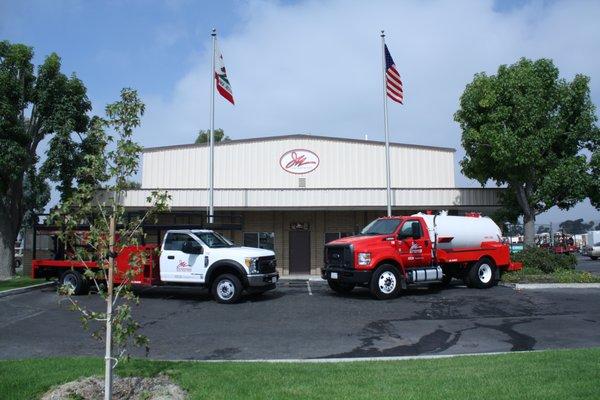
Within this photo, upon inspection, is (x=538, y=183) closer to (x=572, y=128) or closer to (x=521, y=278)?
(x=572, y=128)

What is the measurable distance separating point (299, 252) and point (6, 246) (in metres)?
12.6

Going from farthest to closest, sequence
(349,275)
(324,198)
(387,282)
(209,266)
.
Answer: (324,198)
(387,282)
(349,275)
(209,266)

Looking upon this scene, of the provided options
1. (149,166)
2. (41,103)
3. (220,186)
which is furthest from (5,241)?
(220,186)

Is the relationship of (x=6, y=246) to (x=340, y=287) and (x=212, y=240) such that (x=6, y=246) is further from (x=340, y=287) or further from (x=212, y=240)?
(x=340, y=287)

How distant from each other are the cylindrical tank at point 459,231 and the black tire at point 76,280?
10.3m

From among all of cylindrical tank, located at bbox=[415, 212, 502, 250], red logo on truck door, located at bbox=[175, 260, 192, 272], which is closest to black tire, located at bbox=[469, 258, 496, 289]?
cylindrical tank, located at bbox=[415, 212, 502, 250]

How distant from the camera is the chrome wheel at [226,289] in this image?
48.7 feet

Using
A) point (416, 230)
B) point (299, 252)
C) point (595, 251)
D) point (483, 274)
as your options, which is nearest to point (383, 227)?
point (416, 230)

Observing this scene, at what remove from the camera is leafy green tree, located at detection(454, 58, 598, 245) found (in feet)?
65.5

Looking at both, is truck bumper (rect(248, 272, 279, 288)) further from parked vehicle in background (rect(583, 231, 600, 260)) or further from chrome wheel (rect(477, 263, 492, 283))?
parked vehicle in background (rect(583, 231, 600, 260))

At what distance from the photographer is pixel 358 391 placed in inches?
241

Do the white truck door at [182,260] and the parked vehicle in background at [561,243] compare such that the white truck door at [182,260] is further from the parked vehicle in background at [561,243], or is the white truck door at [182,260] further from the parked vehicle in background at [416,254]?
the parked vehicle in background at [561,243]

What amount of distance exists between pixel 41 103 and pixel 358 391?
1939cm

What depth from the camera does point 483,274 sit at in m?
17.5
